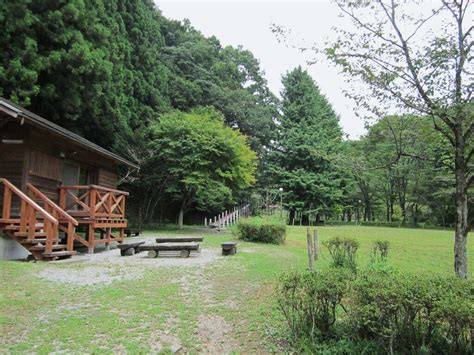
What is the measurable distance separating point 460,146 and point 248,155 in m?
15.6

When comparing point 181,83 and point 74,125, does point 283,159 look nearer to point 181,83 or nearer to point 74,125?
point 181,83

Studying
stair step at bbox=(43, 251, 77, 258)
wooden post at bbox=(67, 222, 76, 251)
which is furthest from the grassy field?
wooden post at bbox=(67, 222, 76, 251)

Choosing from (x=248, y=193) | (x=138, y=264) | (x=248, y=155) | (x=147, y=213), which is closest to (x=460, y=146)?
(x=138, y=264)

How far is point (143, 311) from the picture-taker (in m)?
5.37

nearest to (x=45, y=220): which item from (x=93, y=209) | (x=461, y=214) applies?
(x=93, y=209)

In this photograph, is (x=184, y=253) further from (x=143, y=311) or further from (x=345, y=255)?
(x=143, y=311)

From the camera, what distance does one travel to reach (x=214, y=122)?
20.9 m

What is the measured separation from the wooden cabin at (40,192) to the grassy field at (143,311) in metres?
0.91

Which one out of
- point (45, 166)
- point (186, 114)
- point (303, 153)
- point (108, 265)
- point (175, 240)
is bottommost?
point (108, 265)

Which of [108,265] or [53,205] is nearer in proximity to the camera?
[108,265]

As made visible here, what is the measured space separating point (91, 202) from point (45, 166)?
1.74 metres

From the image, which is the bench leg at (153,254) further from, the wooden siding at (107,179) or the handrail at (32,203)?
the wooden siding at (107,179)

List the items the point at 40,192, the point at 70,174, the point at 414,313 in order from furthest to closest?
the point at 70,174 → the point at 40,192 → the point at 414,313

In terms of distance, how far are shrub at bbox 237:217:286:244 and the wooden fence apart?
7805mm
